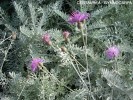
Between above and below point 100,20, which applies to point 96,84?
below

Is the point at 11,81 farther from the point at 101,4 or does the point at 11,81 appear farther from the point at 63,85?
the point at 101,4

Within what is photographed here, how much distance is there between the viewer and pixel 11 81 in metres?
2.15

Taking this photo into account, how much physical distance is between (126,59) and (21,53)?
0.67m

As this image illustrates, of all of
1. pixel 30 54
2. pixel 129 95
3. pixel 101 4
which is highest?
pixel 101 4

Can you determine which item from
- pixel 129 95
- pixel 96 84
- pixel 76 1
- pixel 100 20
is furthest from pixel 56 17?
pixel 129 95

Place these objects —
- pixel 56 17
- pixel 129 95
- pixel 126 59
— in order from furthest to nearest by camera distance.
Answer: pixel 56 17
pixel 126 59
pixel 129 95

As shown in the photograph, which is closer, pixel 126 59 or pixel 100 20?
pixel 126 59

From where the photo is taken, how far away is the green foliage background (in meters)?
2.01

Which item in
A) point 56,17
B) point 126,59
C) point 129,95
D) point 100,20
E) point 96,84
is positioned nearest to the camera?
point 129,95

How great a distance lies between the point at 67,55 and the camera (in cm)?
184

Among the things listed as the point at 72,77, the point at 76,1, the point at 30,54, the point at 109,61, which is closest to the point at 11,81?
the point at 30,54

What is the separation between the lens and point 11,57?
2.47m

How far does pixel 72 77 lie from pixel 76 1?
2.29ft

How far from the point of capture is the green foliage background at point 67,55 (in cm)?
201
